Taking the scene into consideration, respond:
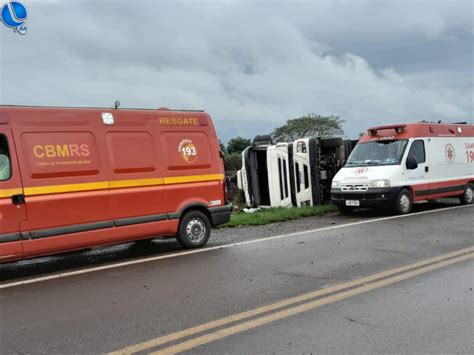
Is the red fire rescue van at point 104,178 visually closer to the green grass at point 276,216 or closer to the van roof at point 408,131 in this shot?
the green grass at point 276,216

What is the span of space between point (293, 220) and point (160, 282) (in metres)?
6.97

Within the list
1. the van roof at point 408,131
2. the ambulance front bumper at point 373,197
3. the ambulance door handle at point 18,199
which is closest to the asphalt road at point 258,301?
the ambulance door handle at point 18,199

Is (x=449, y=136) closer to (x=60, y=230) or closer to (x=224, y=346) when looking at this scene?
(x=60, y=230)

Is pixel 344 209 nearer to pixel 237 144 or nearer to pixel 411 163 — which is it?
pixel 411 163

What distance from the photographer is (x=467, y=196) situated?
50.9 feet

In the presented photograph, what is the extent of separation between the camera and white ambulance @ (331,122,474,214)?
42.1 ft

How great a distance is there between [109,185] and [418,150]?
30.5 ft

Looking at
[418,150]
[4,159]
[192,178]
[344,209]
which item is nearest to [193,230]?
[192,178]

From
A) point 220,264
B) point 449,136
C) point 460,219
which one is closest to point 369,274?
point 220,264

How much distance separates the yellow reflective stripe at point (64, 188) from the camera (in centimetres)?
703

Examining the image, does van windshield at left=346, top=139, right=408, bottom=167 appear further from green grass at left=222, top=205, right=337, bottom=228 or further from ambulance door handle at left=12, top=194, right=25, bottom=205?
ambulance door handle at left=12, top=194, right=25, bottom=205

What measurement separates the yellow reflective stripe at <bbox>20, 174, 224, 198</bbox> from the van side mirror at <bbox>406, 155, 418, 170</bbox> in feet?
20.5

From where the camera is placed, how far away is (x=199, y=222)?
8977mm

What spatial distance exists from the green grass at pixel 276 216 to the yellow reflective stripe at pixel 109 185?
3.28 m
